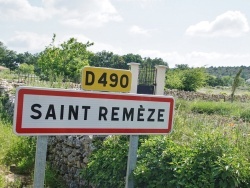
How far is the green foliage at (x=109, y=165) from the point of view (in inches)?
140

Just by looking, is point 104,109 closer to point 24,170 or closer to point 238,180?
point 238,180

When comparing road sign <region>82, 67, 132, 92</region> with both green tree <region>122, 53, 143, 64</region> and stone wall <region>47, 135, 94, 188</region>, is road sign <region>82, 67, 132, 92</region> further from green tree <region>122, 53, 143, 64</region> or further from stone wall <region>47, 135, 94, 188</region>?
green tree <region>122, 53, 143, 64</region>

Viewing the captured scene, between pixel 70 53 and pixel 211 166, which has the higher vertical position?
pixel 70 53

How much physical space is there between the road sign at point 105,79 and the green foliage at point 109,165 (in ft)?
5.20

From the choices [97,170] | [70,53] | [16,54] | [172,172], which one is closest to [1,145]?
[97,170]

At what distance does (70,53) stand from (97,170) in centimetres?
1745

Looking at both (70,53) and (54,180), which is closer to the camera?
(54,180)

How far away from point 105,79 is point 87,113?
0.30 m

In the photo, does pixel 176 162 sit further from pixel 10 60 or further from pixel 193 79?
pixel 10 60

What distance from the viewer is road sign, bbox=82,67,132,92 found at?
217 cm

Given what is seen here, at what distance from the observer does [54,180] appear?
4988 mm

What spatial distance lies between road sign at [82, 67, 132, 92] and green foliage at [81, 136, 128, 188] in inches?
62.3

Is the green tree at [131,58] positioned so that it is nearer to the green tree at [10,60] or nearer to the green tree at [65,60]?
the green tree at [10,60]

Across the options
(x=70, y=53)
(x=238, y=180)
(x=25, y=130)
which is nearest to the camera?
(x=25, y=130)
